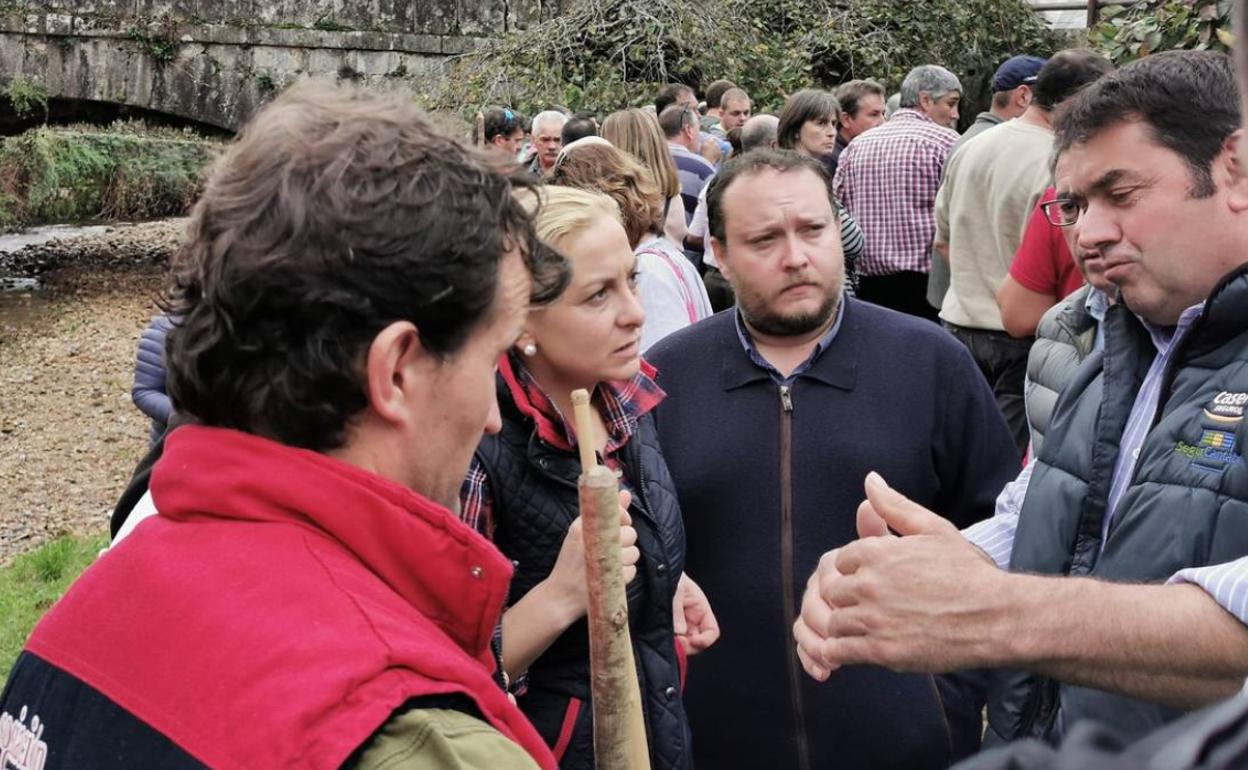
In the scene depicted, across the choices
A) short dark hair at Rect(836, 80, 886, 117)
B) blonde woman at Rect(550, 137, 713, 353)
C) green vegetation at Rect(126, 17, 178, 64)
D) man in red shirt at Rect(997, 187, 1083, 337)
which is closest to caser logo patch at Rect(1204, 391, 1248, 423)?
blonde woman at Rect(550, 137, 713, 353)

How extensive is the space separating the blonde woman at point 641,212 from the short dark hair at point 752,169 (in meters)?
0.82

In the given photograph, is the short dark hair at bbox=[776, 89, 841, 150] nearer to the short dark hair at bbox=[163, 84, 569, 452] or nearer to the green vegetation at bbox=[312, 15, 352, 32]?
the short dark hair at bbox=[163, 84, 569, 452]

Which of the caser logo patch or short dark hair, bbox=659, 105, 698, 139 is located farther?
short dark hair, bbox=659, 105, 698, 139

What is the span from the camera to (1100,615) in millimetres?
1608

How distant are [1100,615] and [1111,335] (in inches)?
25.9

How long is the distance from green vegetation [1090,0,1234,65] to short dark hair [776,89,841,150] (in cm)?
158

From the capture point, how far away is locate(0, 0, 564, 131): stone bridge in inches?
629

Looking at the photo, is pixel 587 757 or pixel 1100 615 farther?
pixel 587 757

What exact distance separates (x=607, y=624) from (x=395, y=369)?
1.85 feet

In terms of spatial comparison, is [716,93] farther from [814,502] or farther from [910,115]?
[814,502]

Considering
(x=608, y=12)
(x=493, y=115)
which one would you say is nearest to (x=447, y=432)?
(x=493, y=115)

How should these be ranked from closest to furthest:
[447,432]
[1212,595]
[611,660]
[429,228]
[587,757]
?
[429,228] → [447,432] → [1212,595] → [611,660] → [587,757]

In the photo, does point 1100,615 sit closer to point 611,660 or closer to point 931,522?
point 931,522

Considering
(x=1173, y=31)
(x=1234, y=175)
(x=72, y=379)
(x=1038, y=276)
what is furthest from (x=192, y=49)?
(x=1234, y=175)
